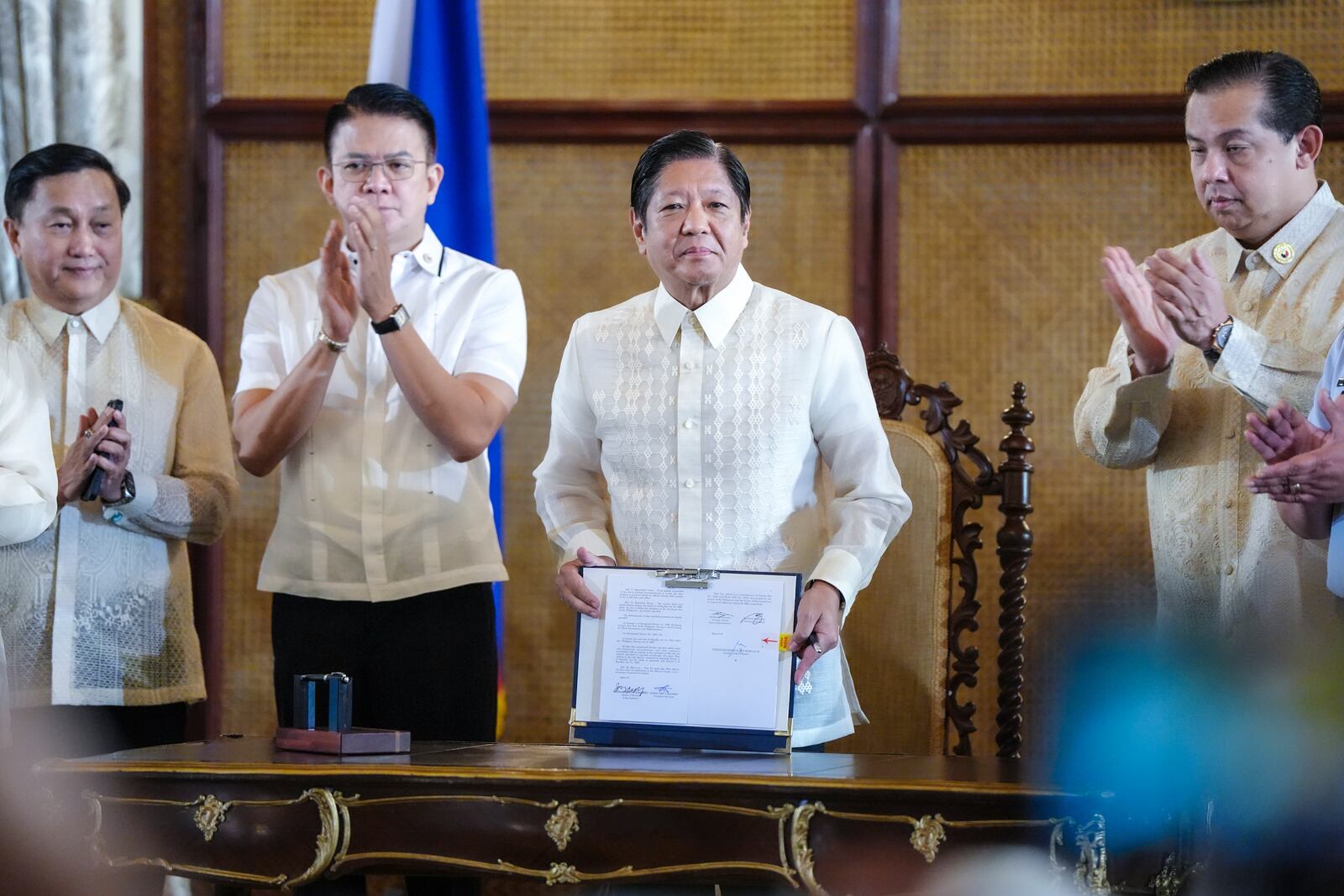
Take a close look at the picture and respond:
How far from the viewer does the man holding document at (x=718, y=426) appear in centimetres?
271

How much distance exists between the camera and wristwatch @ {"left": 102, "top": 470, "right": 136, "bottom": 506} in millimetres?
3090

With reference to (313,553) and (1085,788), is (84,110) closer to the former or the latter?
(313,553)

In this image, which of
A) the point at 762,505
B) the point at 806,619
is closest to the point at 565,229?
the point at 762,505

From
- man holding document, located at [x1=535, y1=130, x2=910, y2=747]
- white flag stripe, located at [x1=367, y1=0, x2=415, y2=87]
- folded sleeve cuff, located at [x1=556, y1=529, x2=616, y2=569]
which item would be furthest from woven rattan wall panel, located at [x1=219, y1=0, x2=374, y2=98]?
folded sleeve cuff, located at [x1=556, y1=529, x2=616, y2=569]

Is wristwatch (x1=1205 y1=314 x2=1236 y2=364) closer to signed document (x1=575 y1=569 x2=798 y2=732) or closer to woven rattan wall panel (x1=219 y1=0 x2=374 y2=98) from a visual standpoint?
signed document (x1=575 y1=569 x2=798 y2=732)

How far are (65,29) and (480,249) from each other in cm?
145

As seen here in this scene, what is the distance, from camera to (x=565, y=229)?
4332mm

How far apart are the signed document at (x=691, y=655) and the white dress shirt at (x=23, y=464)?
117 centimetres

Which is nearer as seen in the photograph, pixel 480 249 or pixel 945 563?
pixel 945 563

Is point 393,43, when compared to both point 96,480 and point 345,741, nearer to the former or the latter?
point 96,480

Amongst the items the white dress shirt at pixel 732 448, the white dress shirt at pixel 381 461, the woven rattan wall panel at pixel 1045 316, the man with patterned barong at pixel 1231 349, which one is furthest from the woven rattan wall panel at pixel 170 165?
the man with patterned barong at pixel 1231 349

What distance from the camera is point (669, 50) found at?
430 cm

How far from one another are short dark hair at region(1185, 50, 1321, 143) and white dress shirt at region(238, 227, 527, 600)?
60.0 inches

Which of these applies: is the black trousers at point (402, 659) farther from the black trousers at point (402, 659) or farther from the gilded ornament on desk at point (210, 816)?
the gilded ornament on desk at point (210, 816)
